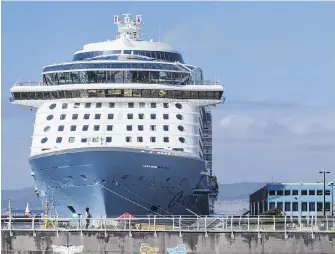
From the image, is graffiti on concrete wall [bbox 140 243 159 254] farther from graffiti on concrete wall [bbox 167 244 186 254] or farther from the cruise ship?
the cruise ship

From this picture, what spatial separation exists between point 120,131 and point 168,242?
28128 millimetres

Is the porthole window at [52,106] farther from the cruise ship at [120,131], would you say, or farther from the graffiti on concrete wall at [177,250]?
the graffiti on concrete wall at [177,250]

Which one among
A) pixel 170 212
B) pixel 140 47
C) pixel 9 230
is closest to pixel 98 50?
pixel 140 47

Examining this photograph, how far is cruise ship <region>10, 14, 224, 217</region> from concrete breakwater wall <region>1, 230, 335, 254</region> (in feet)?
67.3

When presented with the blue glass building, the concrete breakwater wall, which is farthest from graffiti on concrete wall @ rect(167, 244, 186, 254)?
the blue glass building

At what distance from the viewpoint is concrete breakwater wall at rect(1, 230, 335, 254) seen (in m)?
53.2

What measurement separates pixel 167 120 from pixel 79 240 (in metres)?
29.2

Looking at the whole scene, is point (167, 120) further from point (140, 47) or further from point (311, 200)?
point (311, 200)

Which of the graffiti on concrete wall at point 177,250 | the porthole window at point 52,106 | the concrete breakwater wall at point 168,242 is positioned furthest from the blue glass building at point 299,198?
the graffiti on concrete wall at point 177,250

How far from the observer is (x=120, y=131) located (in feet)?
265

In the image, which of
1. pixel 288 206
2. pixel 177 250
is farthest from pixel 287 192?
pixel 177 250

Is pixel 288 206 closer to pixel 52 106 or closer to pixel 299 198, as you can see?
pixel 299 198

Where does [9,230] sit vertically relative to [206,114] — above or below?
below

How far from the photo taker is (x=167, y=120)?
81.9 metres
